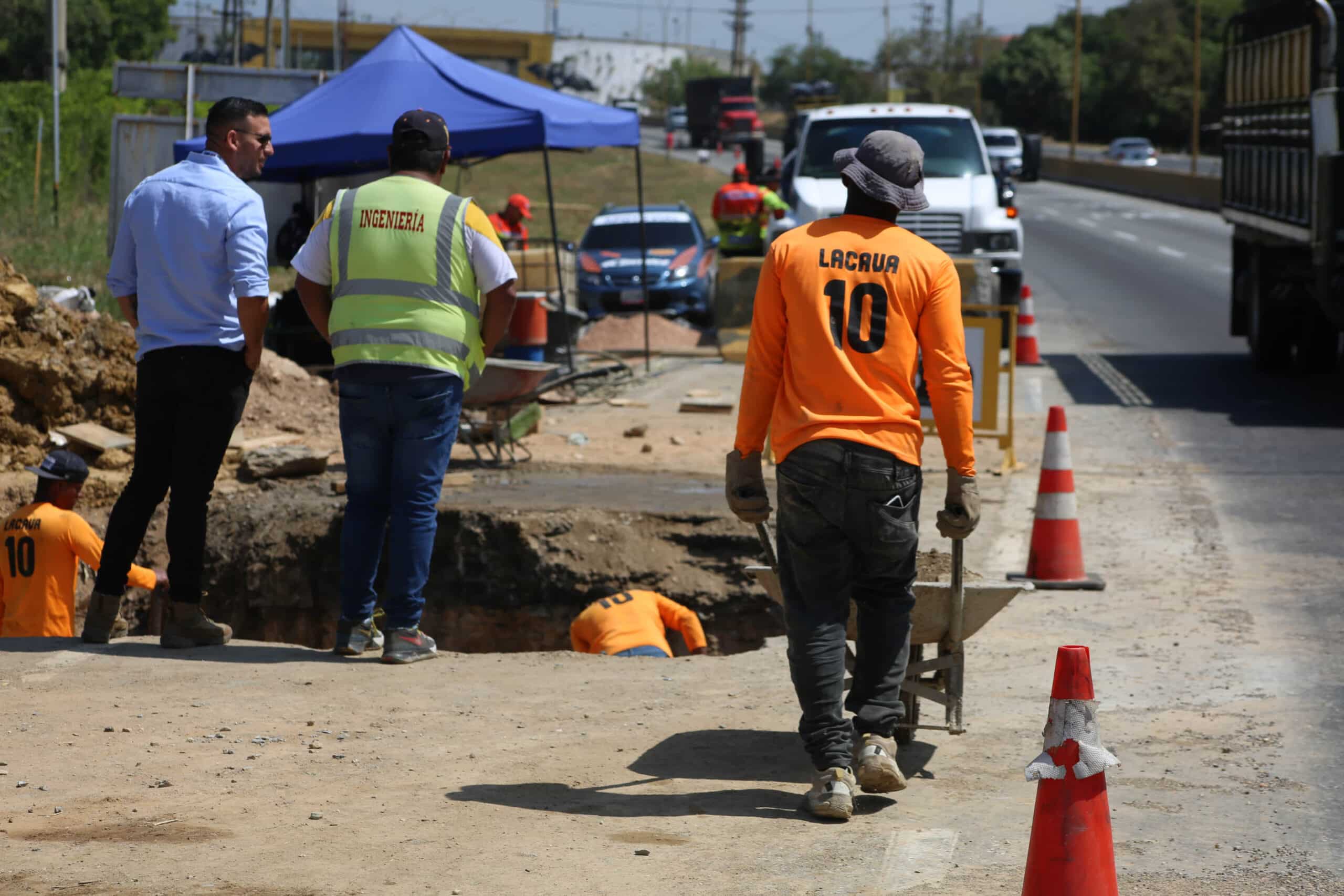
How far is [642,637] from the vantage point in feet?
22.0

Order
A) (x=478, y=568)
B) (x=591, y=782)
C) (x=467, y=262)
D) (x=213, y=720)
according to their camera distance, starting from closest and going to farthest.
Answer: (x=591, y=782) < (x=213, y=720) < (x=467, y=262) < (x=478, y=568)

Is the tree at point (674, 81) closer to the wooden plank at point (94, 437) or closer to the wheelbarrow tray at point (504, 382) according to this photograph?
the wheelbarrow tray at point (504, 382)

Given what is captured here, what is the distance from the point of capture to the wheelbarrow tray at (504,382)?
1008cm

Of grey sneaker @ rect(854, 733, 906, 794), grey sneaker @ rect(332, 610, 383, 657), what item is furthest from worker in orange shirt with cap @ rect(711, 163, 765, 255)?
grey sneaker @ rect(854, 733, 906, 794)

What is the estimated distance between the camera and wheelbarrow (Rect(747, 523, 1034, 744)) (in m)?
4.88

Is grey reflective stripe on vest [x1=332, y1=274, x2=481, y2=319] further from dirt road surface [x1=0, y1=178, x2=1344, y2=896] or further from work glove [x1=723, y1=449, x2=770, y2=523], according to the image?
work glove [x1=723, y1=449, x2=770, y2=523]

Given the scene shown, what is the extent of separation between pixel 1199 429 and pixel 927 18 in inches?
4570

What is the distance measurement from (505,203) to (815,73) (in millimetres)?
76484

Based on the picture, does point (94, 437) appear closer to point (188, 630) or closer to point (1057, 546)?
point (188, 630)

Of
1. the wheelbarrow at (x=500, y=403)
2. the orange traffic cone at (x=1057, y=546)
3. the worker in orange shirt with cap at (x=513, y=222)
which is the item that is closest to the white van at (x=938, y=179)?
the worker in orange shirt with cap at (x=513, y=222)

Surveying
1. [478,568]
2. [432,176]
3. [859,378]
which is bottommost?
[478,568]

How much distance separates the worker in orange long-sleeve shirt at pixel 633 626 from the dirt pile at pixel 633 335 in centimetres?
1146

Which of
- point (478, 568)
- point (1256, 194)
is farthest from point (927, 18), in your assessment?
point (478, 568)

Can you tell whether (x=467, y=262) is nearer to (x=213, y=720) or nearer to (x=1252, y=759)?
(x=213, y=720)
